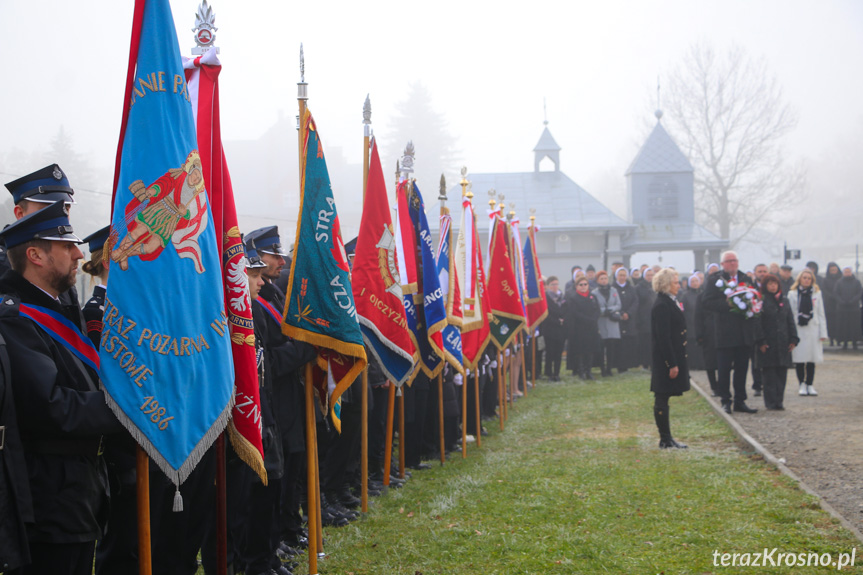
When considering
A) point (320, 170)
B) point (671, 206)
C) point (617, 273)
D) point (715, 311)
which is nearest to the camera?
point (320, 170)

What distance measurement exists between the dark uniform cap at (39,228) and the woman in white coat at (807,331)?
12728mm

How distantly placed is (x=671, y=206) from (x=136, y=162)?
3666 cm

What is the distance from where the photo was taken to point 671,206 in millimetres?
37594

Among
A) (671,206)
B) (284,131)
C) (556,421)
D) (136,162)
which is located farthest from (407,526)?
(284,131)

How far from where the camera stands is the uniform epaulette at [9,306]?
3.07 meters

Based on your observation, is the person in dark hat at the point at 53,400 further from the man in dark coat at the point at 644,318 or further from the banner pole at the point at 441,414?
the man in dark coat at the point at 644,318

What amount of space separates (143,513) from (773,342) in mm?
10839

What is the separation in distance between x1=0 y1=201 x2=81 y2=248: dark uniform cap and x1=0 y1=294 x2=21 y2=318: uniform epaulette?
0.82 feet

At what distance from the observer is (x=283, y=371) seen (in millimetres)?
5230

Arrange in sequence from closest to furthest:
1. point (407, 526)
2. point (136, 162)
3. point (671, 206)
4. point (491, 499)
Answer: point (136, 162) → point (407, 526) → point (491, 499) → point (671, 206)

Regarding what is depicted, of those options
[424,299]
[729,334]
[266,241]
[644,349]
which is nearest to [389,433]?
[424,299]

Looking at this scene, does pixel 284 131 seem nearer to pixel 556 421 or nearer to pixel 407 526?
pixel 556 421

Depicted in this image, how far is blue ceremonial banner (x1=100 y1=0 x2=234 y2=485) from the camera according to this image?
3363mm

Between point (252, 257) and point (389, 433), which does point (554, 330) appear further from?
point (252, 257)
